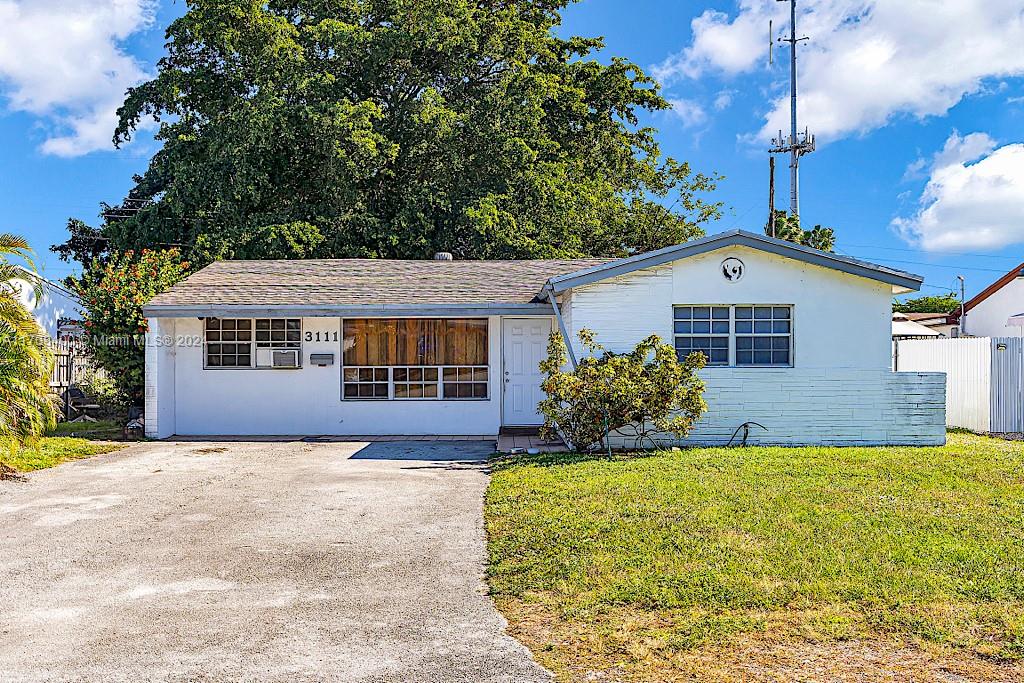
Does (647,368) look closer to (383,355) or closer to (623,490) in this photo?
(623,490)

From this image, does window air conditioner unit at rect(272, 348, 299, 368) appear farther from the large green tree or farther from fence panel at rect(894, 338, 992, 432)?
fence panel at rect(894, 338, 992, 432)

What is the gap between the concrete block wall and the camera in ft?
44.7

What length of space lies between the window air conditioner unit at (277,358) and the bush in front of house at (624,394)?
5473mm

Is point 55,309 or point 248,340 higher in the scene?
point 55,309

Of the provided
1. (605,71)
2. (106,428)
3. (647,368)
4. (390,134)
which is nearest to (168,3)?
(390,134)

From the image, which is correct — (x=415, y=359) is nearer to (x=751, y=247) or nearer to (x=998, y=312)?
(x=751, y=247)

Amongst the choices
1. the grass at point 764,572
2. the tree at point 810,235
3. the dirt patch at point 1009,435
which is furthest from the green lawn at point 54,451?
the tree at point 810,235

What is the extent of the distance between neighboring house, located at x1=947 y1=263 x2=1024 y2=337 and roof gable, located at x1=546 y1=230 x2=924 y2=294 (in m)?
19.1

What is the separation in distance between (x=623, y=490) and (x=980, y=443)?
24.7 feet

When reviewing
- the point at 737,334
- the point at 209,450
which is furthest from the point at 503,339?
the point at 209,450

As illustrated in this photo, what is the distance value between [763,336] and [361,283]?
25.5 feet

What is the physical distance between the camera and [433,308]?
15.3m

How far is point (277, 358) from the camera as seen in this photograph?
53.2ft

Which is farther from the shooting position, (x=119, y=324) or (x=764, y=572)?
(x=119, y=324)
